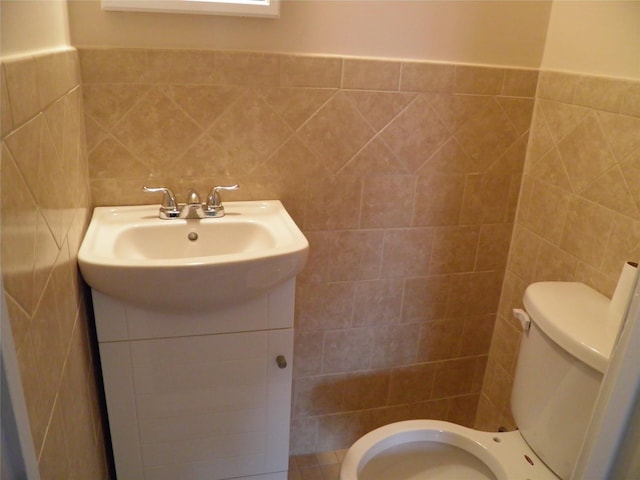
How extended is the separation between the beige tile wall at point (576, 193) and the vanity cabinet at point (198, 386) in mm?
861

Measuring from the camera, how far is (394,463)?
1.37 metres

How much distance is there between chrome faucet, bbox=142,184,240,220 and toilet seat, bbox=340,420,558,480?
2.44ft

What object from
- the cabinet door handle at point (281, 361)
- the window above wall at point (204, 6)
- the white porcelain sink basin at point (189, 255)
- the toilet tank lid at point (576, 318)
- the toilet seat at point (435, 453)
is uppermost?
the window above wall at point (204, 6)

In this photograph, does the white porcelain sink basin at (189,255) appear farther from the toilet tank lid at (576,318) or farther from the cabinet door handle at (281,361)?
the toilet tank lid at (576,318)

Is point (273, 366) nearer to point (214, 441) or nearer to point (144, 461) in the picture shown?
point (214, 441)

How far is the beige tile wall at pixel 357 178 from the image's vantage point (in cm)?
136

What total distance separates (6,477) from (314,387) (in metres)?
1.25

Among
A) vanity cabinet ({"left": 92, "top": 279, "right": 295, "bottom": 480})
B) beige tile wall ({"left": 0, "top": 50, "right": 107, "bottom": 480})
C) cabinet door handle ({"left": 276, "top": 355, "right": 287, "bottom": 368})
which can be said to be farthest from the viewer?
cabinet door handle ({"left": 276, "top": 355, "right": 287, "bottom": 368})

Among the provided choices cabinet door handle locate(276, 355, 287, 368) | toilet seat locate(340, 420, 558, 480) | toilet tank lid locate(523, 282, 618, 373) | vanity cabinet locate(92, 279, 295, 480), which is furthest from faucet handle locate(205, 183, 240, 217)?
toilet tank lid locate(523, 282, 618, 373)

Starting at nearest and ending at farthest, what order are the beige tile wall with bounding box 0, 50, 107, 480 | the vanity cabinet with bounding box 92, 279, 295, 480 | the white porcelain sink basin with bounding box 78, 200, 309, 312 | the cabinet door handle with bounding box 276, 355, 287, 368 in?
the beige tile wall with bounding box 0, 50, 107, 480 < the white porcelain sink basin with bounding box 78, 200, 309, 312 < the vanity cabinet with bounding box 92, 279, 295, 480 < the cabinet door handle with bounding box 276, 355, 287, 368

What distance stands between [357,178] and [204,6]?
0.65 metres

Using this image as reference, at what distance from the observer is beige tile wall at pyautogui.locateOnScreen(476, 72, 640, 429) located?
130 centimetres

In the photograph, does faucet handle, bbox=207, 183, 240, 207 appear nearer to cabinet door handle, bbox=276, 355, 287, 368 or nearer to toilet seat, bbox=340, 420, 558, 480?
cabinet door handle, bbox=276, 355, 287, 368

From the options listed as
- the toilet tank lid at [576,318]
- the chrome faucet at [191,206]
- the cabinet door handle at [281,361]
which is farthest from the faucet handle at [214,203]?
the toilet tank lid at [576,318]
